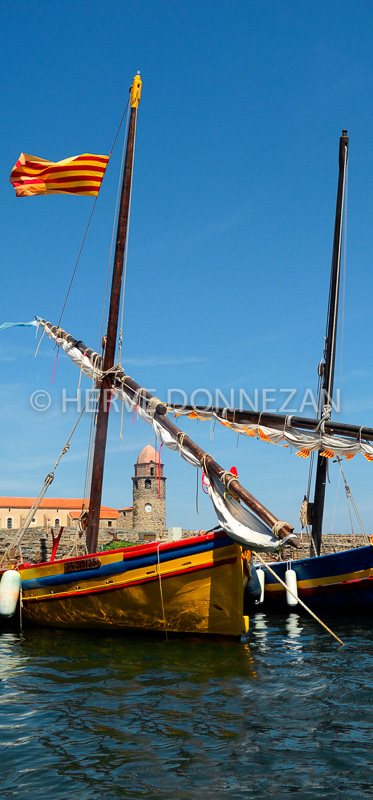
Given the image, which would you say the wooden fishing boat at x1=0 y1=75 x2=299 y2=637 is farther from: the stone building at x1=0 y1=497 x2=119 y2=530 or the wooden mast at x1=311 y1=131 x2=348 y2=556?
the stone building at x1=0 y1=497 x2=119 y2=530

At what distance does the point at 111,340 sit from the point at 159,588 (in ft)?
25.2

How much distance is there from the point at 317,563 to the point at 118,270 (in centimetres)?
1014

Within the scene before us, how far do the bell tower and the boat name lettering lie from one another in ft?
210

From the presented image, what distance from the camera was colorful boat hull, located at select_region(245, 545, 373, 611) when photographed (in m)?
16.5

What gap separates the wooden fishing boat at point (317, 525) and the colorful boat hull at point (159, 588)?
339 cm

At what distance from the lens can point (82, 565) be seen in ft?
42.1

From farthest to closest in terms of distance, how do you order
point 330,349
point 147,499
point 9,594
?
1. point 147,499
2. point 330,349
3. point 9,594

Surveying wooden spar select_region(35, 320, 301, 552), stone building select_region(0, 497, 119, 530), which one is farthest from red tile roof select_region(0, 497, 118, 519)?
wooden spar select_region(35, 320, 301, 552)

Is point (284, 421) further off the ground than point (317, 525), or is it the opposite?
point (284, 421)

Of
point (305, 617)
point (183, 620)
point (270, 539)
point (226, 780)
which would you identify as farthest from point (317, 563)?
point (226, 780)

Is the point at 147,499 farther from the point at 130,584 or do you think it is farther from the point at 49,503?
the point at 130,584

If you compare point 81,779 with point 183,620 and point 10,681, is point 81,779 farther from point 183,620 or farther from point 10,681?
point 183,620

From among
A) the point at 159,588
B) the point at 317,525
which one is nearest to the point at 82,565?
the point at 159,588

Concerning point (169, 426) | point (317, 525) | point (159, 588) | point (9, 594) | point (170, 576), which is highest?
point (169, 426)
